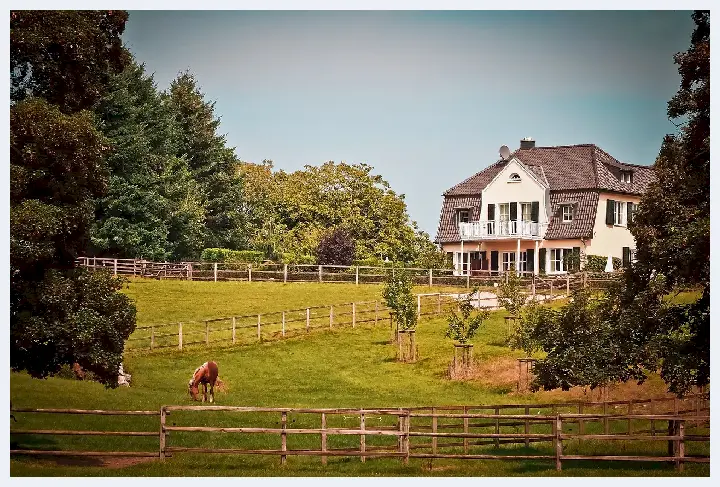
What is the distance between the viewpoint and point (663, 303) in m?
15.0

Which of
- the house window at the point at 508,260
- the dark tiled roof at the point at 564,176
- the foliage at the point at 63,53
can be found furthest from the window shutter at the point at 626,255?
the foliage at the point at 63,53

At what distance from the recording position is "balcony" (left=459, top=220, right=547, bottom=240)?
18.5 meters

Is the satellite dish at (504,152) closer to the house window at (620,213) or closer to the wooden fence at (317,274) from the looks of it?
the house window at (620,213)

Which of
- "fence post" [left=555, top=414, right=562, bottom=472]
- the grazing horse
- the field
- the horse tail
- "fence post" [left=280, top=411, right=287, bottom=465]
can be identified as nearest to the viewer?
"fence post" [left=555, top=414, right=562, bottom=472]

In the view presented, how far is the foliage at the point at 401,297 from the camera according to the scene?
65.3 ft

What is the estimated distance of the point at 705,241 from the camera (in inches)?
553

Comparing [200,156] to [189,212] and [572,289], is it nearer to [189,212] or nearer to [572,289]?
[189,212]

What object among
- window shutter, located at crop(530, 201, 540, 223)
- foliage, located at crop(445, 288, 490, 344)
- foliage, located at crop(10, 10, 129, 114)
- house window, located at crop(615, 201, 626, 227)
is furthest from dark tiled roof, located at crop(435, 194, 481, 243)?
foliage, located at crop(10, 10, 129, 114)

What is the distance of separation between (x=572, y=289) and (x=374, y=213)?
10.0ft

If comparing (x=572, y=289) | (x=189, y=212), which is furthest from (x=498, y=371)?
(x=189, y=212)

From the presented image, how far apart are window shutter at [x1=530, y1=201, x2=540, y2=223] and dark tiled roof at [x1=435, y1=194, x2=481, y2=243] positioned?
81cm

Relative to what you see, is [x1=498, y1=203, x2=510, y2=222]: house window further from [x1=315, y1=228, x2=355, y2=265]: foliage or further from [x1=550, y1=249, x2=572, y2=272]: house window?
[x1=315, y1=228, x2=355, y2=265]: foliage

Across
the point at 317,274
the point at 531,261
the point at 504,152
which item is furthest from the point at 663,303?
the point at 317,274

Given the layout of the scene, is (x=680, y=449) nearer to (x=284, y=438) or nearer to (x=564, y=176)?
(x=284, y=438)
